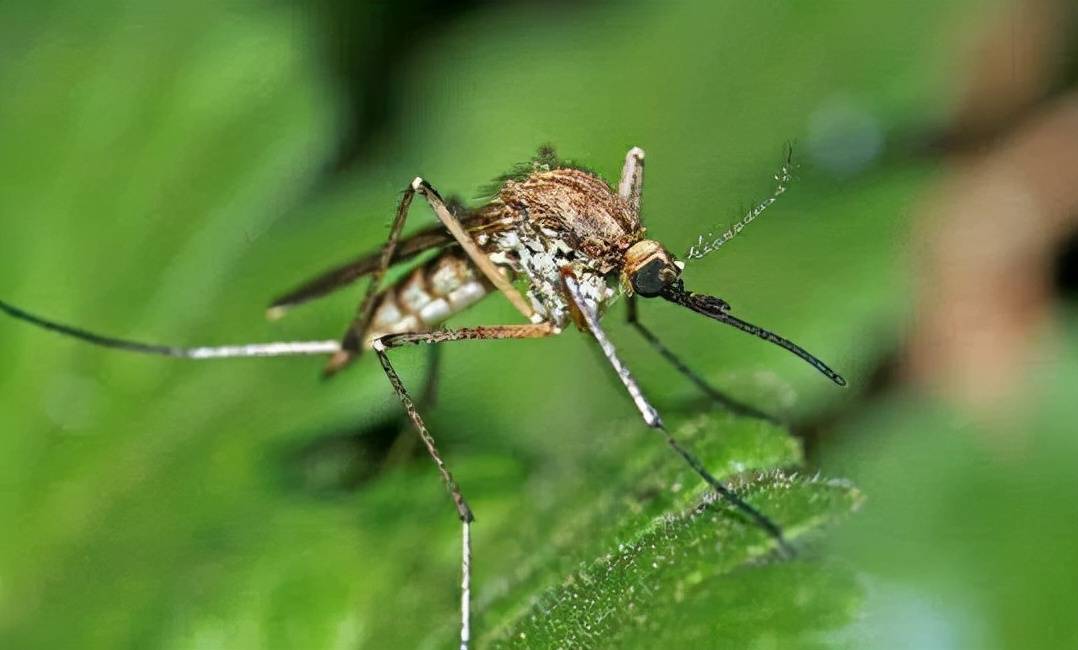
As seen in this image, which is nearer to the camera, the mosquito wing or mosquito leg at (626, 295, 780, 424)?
mosquito leg at (626, 295, 780, 424)

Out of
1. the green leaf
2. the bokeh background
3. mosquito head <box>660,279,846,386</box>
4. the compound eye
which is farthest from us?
the compound eye

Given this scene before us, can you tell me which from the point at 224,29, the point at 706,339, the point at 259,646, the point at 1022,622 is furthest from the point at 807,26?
the point at 259,646

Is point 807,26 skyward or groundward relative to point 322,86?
groundward

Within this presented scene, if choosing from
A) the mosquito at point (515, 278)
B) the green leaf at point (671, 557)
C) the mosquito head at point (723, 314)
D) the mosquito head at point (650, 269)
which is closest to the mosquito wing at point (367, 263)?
the mosquito at point (515, 278)

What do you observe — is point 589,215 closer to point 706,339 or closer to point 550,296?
point 550,296

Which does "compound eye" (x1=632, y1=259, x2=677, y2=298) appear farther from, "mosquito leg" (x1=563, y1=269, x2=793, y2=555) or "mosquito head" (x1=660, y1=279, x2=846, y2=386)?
"mosquito leg" (x1=563, y1=269, x2=793, y2=555)

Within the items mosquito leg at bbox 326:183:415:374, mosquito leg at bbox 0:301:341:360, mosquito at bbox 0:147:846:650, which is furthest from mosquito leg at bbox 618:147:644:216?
mosquito leg at bbox 0:301:341:360

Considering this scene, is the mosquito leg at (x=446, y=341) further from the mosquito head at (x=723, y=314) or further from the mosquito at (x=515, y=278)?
the mosquito head at (x=723, y=314)
